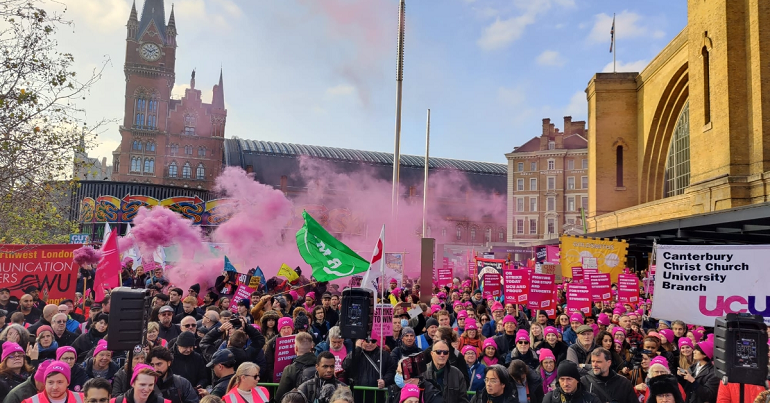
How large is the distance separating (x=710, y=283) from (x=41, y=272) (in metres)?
12.4

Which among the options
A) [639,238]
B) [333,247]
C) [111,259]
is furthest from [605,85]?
[111,259]

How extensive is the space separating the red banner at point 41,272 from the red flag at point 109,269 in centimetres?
61

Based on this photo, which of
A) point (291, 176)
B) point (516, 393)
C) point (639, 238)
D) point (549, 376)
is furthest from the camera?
point (291, 176)

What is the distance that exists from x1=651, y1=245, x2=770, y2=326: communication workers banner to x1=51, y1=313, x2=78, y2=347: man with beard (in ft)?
28.4

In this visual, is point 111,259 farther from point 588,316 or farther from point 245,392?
point 588,316

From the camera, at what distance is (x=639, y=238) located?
2409 cm

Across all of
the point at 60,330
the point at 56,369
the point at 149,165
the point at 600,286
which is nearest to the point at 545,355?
the point at 56,369

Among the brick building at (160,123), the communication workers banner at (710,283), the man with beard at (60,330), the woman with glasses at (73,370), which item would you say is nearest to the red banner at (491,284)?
the communication workers banner at (710,283)

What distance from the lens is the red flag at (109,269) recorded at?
501 inches

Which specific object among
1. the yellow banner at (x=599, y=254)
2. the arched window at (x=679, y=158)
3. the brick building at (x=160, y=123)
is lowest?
the yellow banner at (x=599, y=254)

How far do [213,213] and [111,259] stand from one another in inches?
1819

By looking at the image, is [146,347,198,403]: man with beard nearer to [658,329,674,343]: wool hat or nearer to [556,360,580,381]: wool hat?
[556,360,580,381]: wool hat

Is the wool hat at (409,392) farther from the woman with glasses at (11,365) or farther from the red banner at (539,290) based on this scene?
the red banner at (539,290)

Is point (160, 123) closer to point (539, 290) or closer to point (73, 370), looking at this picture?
point (539, 290)
